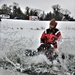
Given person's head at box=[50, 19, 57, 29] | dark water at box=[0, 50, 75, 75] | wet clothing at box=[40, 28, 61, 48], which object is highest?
person's head at box=[50, 19, 57, 29]

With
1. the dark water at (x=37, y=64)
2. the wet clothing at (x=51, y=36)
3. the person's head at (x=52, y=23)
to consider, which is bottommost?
the dark water at (x=37, y=64)

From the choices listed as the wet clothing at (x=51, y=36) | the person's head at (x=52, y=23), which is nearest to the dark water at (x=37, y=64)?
the wet clothing at (x=51, y=36)

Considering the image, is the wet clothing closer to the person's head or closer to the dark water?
the person's head

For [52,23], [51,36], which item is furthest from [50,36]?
[52,23]

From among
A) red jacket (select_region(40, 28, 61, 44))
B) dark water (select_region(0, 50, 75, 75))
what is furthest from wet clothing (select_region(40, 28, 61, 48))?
dark water (select_region(0, 50, 75, 75))

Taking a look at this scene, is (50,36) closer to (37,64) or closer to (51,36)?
(51,36)

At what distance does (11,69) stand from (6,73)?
1.46 ft

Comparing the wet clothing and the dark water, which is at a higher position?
the wet clothing

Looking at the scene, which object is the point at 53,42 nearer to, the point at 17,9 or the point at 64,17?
the point at 64,17

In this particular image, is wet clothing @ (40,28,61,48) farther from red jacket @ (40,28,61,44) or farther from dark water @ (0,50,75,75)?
dark water @ (0,50,75,75)

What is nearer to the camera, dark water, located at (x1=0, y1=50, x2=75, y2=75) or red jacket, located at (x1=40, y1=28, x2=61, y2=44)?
dark water, located at (x1=0, y1=50, x2=75, y2=75)

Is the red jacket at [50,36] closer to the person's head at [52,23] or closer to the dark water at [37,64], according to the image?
the person's head at [52,23]

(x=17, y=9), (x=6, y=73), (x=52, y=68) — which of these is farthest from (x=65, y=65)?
(x=17, y=9)

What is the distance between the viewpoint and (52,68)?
7359 mm
